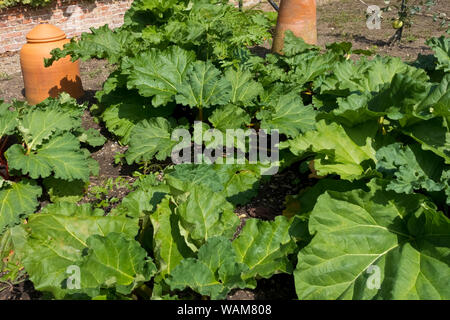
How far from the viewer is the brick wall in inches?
271

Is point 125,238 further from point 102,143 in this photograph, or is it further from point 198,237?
point 102,143

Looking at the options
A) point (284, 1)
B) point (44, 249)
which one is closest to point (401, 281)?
point (44, 249)

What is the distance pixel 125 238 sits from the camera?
7.16ft

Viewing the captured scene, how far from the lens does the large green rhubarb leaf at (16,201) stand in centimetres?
277

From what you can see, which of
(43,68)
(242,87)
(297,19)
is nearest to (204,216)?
(242,87)

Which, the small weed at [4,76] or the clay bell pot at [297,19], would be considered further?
the small weed at [4,76]

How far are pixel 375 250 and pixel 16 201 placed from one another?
226 cm

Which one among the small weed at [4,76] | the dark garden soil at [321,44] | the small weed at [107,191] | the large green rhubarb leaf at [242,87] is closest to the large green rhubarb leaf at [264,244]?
the dark garden soil at [321,44]

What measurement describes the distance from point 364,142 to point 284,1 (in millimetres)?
2872

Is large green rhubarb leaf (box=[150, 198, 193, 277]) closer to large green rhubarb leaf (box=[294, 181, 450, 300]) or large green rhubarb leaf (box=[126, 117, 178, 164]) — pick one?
large green rhubarb leaf (box=[294, 181, 450, 300])

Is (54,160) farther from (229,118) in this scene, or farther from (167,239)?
(229,118)

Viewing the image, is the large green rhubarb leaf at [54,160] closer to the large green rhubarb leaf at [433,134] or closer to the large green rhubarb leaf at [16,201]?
the large green rhubarb leaf at [16,201]

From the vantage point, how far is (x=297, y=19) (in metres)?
4.95

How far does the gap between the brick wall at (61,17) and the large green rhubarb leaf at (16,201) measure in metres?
4.88
